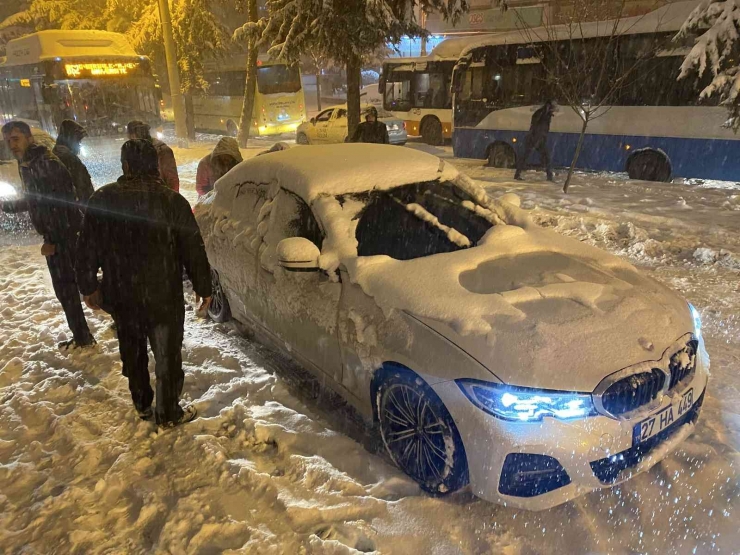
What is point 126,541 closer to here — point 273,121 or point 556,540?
point 556,540

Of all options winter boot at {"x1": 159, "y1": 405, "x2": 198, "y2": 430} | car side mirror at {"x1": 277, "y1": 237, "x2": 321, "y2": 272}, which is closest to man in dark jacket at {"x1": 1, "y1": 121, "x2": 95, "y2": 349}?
winter boot at {"x1": 159, "y1": 405, "x2": 198, "y2": 430}

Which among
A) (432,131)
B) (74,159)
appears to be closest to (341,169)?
(74,159)

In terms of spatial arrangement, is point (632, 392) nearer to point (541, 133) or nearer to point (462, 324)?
point (462, 324)

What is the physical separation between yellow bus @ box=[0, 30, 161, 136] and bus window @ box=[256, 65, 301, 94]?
21.1ft

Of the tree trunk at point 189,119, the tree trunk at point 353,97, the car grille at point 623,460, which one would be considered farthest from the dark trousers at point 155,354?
the tree trunk at point 189,119

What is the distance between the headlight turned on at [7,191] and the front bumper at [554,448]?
8.58m

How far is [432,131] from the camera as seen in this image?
64.4 feet

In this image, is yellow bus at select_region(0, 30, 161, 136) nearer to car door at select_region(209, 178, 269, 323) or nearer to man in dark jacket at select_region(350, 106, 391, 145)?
man in dark jacket at select_region(350, 106, 391, 145)

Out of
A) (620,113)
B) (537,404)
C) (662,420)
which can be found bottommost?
(662,420)

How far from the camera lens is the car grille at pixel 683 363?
2.61m

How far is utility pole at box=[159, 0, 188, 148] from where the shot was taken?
655 inches

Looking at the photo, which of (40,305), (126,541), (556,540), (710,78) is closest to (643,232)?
(710,78)

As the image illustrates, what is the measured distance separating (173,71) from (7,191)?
10368 mm

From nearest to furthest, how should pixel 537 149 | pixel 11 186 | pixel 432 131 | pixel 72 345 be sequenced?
pixel 72 345
pixel 11 186
pixel 537 149
pixel 432 131
